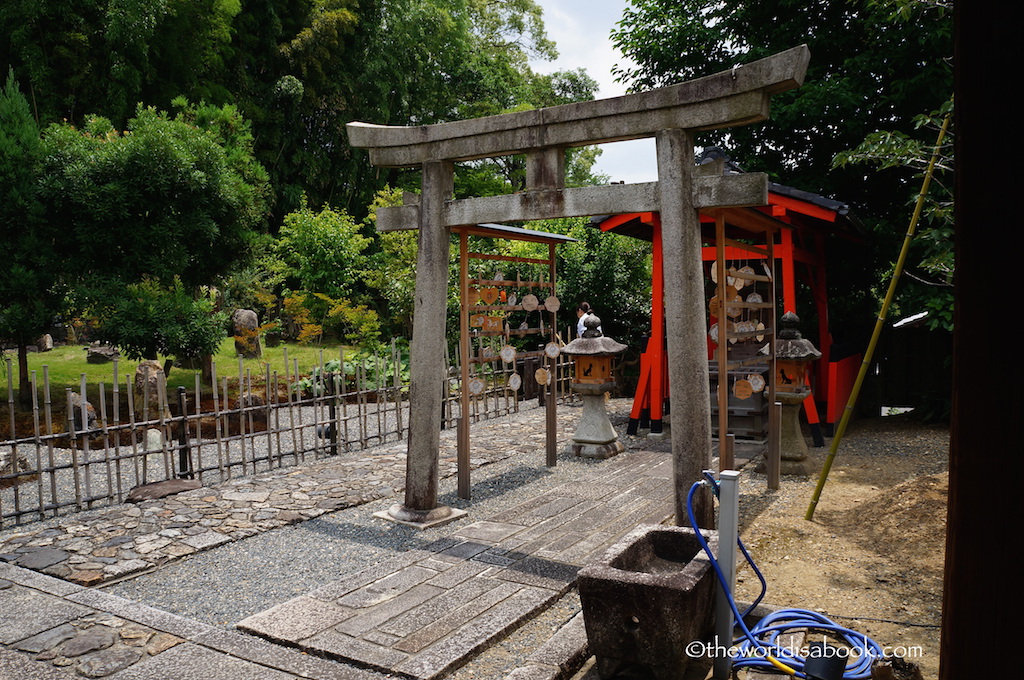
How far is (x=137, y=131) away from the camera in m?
12.1

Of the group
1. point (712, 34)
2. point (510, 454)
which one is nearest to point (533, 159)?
point (510, 454)

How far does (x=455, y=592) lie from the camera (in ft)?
14.6

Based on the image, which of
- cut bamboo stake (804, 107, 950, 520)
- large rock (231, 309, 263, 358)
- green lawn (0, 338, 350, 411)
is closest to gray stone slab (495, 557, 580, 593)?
cut bamboo stake (804, 107, 950, 520)

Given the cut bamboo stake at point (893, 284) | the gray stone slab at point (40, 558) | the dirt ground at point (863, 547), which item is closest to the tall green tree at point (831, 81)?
the dirt ground at point (863, 547)

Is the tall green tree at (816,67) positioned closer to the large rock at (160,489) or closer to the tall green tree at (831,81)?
the tall green tree at (831,81)

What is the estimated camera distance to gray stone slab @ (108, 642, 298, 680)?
346cm

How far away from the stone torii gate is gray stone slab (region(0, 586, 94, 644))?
2.44 metres

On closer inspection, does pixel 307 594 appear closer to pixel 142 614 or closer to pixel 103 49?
pixel 142 614

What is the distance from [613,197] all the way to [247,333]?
47.4 ft

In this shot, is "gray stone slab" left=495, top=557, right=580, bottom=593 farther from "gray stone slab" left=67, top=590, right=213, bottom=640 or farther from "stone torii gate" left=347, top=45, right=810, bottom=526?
"gray stone slab" left=67, top=590, right=213, bottom=640

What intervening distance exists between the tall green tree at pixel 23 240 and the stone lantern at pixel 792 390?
36.4 feet

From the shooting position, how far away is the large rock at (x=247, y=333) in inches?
688

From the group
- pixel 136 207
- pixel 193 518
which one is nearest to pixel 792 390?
pixel 193 518

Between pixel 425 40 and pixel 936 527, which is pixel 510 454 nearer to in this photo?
pixel 936 527
